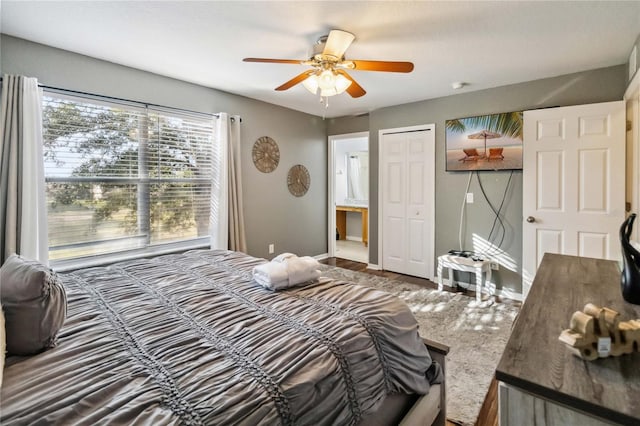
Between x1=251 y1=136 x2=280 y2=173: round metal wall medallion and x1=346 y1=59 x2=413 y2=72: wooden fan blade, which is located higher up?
x1=346 y1=59 x2=413 y2=72: wooden fan blade

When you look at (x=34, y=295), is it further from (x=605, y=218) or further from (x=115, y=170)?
(x=605, y=218)

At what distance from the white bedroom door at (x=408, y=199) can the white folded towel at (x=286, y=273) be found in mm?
2732

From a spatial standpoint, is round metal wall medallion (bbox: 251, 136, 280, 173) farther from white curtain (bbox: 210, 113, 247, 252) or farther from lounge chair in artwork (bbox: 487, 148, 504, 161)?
lounge chair in artwork (bbox: 487, 148, 504, 161)

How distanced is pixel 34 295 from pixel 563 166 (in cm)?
404

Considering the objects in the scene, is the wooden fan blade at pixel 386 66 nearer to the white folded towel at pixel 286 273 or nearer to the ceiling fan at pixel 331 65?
the ceiling fan at pixel 331 65

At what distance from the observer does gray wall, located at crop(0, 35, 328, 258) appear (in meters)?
2.57

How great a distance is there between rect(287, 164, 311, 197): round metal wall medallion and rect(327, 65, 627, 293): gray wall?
127 centimetres

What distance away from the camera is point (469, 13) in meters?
2.08

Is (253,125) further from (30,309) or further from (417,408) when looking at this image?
(417,408)

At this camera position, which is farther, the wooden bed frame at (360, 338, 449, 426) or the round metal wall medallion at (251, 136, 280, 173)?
the round metal wall medallion at (251, 136, 280, 173)

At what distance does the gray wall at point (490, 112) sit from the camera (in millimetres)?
3092

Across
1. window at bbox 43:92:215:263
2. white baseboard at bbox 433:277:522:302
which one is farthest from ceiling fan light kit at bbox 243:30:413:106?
white baseboard at bbox 433:277:522:302

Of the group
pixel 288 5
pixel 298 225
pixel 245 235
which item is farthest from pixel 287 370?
pixel 298 225

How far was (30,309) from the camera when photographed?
3.73 ft
